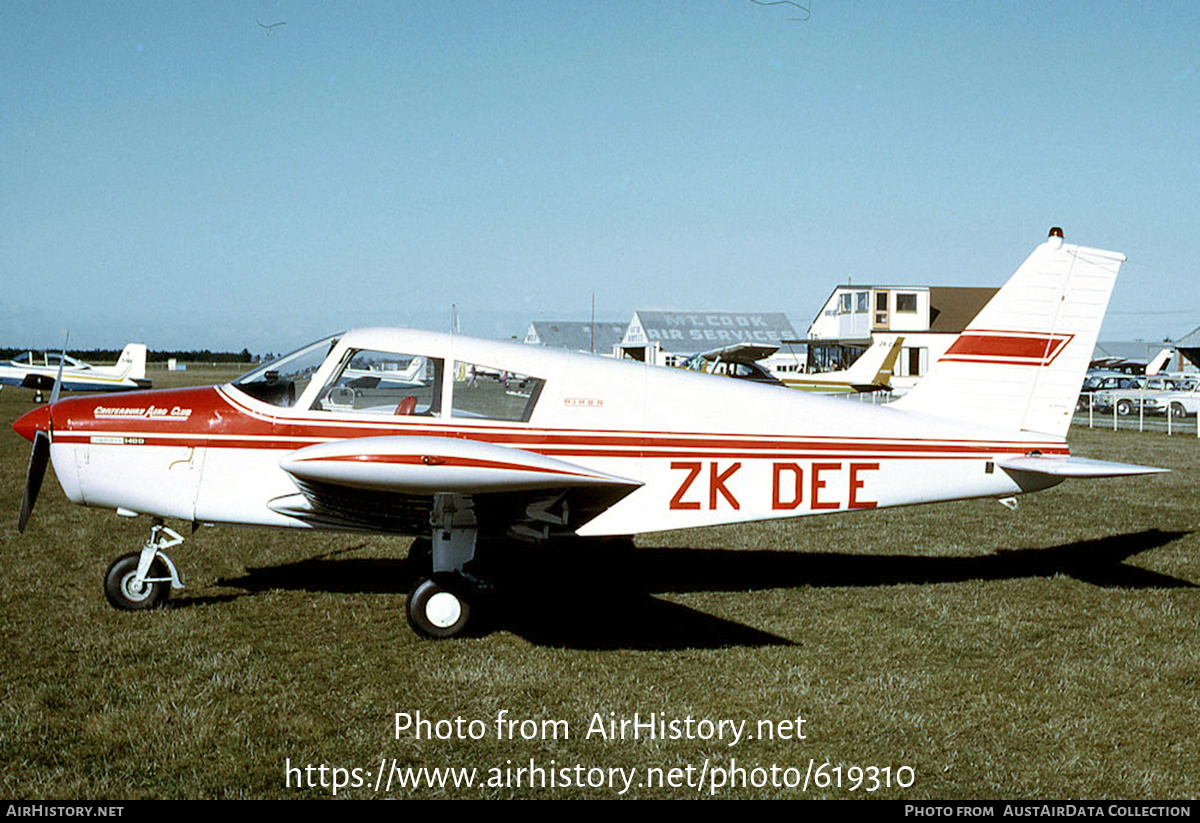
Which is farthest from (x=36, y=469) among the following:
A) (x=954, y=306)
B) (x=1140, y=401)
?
(x=954, y=306)

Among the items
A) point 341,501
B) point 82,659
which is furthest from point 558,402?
point 82,659

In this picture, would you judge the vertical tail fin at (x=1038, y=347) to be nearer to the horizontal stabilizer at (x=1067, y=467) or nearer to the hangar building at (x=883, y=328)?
the horizontal stabilizer at (x=1067, y=467)

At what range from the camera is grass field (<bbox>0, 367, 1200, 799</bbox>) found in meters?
3.96

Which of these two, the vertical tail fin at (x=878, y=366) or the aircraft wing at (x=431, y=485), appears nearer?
the aircraft wing at (x=431, y=485)

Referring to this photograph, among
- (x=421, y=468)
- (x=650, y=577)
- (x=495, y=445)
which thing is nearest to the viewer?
(x=421, y=468)

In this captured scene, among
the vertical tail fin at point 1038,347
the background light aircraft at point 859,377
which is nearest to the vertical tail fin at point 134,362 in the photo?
the background light aircraft at point 859,377

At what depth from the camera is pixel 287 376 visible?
239 inches

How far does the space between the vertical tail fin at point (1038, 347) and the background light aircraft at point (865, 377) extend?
25266mm

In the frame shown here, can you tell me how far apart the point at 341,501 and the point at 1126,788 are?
15.1ft

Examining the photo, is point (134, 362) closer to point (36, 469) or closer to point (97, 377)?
point (97, 377)

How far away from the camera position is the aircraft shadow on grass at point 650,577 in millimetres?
5984

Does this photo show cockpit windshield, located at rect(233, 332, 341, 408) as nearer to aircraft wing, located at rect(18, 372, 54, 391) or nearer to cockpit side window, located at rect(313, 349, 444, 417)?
cockpit side window, located at rect(313, 349, 444, 417)

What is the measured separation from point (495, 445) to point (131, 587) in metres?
2.97

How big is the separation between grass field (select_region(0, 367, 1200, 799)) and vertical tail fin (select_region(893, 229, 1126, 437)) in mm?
1547
